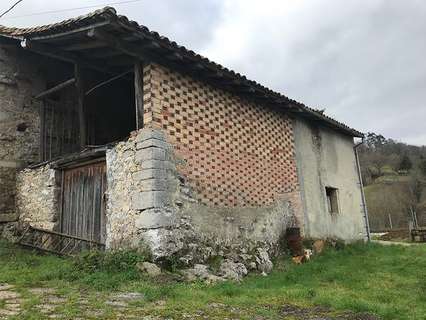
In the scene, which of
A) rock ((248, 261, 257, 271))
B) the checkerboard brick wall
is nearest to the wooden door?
the checkerboard brick wall

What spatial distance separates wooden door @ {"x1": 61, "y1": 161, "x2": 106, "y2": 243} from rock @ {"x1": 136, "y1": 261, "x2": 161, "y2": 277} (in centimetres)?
170

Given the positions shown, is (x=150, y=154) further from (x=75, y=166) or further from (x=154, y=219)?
(x=75, y=166)

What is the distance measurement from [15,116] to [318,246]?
24.1ft

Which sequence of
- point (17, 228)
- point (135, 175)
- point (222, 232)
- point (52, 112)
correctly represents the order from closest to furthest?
point (135, 175)
point (222, 232)
point (17, 228)
point (52, 112)

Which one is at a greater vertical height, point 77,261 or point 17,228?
point 17,228

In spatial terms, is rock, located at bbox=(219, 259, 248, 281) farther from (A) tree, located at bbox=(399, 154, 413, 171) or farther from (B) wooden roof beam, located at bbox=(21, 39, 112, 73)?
(A) tree, located at bbox=(399, 154, 413, 171)

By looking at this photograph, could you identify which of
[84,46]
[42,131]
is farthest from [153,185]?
[42,131]

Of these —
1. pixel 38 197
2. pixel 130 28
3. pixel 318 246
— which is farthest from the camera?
pixel 318 246

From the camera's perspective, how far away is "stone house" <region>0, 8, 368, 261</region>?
6.66 metres

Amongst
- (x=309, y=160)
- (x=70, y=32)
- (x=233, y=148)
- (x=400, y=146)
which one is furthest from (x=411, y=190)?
(x=70, y=32)

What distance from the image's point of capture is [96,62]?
843 cm

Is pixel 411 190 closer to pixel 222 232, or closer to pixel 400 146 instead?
pixel 400 146

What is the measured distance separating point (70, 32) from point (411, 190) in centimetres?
4185

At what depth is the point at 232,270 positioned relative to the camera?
6922mm
